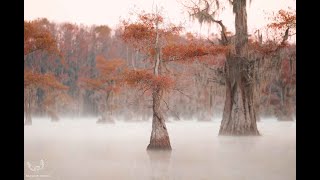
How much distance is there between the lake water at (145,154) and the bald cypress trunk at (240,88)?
411 mm

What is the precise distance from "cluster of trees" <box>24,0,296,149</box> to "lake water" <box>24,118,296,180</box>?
1.22ft

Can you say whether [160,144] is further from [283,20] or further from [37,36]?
[283,20]

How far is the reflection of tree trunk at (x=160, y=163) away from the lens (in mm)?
8703

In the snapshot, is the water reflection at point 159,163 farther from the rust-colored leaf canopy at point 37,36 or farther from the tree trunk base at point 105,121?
the rust-colored leaf canopy at point 37,36

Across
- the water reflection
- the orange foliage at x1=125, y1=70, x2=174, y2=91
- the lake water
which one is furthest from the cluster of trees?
the lake water

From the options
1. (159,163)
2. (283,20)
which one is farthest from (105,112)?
(283,20)

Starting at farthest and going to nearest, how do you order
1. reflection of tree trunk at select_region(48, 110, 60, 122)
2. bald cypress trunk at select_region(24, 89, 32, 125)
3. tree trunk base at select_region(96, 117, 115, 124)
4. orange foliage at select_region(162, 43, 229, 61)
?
tree trunk base at select_region(96, 117, 115, 124) < reflection of tree trunk at select_region(48, 110, 60, 122) < bald cypress trunk at select_region(24, 89, 32, 125) < orange foliage at select_region(162, 43, 229, 61)

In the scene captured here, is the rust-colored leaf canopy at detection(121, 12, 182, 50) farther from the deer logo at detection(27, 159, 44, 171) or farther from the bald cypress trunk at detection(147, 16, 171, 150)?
the deer logo at detection(27, 159, 44, 171)

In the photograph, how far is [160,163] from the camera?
9.31 m

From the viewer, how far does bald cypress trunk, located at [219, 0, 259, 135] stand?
41.3ft

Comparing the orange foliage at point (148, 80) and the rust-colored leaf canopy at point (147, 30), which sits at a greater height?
the rust-colored leaf canopy at point (147, 30)

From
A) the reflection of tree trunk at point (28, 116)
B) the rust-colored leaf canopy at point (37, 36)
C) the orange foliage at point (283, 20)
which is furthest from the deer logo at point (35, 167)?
the orange foliage at point (283, 20)

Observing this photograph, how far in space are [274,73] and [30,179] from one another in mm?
6681

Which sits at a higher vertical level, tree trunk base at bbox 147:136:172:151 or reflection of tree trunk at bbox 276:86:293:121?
reflection of tree trunk at bbox 276:86:293:121
